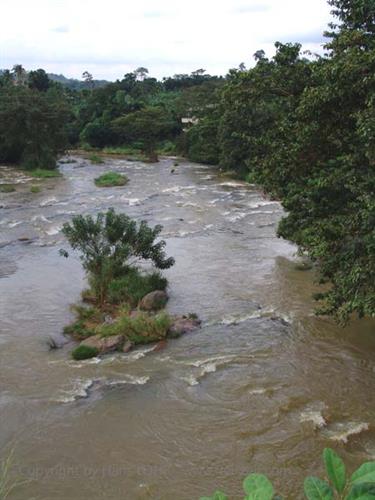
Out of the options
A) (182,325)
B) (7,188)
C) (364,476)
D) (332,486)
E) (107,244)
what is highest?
(364,476)

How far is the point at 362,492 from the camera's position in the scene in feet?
6.13

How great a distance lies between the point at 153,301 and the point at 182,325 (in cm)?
206

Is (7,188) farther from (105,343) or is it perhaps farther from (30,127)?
(105,343)

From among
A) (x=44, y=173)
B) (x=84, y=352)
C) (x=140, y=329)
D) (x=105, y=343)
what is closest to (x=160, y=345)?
(x=140, y=329)

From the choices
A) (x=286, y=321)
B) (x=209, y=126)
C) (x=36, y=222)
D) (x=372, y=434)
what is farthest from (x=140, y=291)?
(x=209, y=126)

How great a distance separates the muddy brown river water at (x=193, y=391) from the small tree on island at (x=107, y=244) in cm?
154

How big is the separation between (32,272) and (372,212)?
16.1 m

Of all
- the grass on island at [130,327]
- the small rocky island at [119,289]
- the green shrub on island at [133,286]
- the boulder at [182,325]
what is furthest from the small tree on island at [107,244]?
the boulder at [182,325]

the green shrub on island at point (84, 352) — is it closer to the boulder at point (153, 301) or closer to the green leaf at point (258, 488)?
the boulder at point (153, 301)

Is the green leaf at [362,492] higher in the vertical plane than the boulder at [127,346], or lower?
higher

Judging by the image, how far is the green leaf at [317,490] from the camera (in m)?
1.92

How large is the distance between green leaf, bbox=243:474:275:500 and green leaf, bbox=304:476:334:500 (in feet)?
0.50

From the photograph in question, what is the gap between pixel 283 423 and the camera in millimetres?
11133

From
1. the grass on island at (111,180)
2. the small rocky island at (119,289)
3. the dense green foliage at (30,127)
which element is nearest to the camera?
the small rocky island at (119,289)
